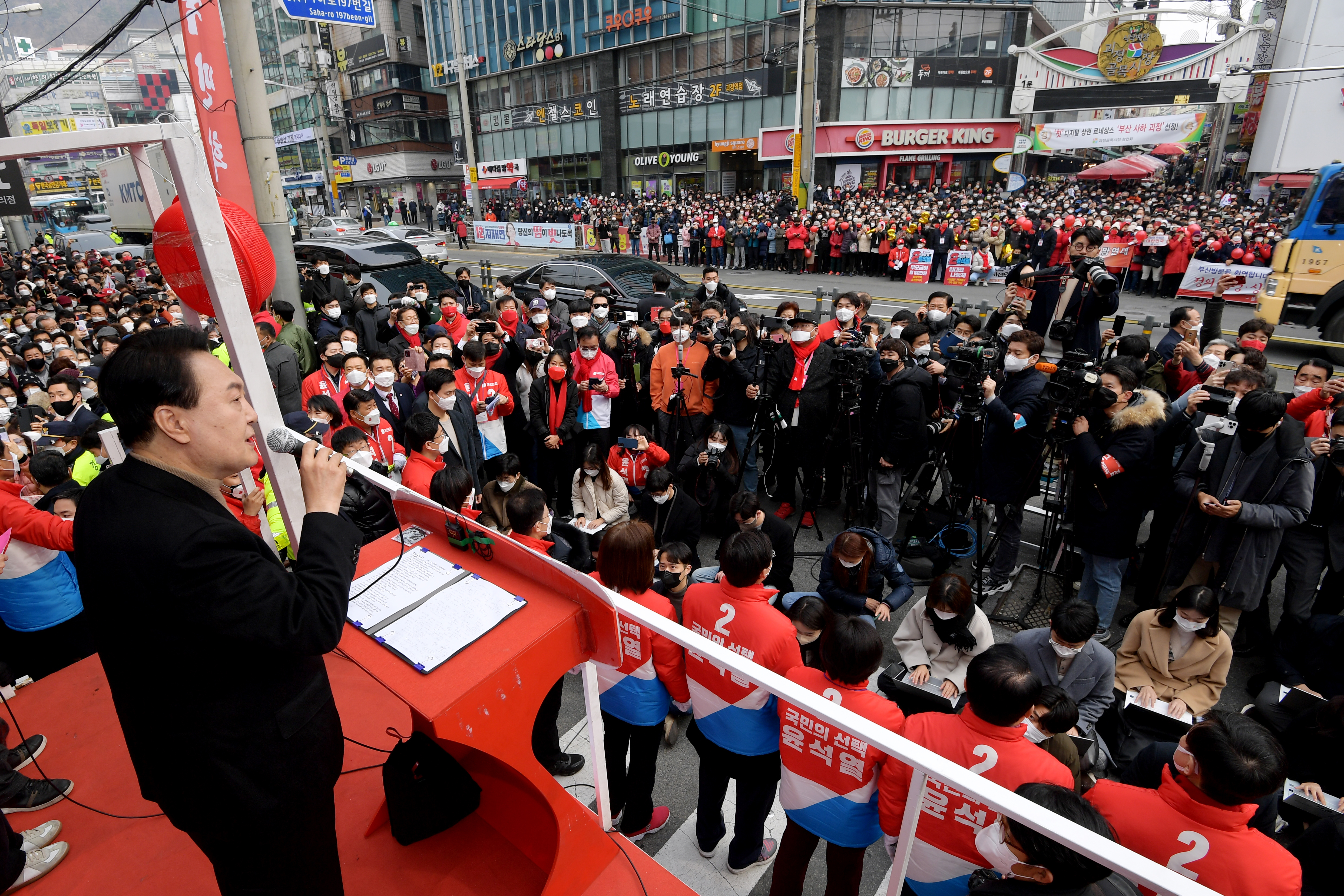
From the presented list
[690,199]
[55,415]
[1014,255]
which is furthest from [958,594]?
[690,199]

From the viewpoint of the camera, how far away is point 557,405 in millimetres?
6688

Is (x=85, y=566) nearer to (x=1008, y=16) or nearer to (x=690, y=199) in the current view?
(x=690, y=199)

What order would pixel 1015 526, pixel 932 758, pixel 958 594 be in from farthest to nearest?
pixel 1015 526, pixel 958 594, pixel 932 758

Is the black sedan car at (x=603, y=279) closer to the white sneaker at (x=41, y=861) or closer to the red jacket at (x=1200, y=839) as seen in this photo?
the white sneaker at (x=41, y=861)

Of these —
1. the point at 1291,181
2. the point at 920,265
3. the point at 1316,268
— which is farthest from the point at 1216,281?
the point at 1291,181

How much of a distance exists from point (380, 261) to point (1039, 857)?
1428cm

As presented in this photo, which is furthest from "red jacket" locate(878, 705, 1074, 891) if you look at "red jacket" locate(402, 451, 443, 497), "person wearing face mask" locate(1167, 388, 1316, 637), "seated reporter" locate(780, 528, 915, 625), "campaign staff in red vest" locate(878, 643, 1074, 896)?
"red jacket" locate(402, 451, 443, 497)

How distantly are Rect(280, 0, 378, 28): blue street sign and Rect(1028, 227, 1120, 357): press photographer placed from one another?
9.49 m

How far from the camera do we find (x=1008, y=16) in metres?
29.0

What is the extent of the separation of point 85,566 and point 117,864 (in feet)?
5.22

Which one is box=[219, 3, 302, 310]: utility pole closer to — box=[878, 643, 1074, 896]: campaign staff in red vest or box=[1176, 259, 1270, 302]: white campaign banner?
box=[878, 643, 1074, 896]: campaign staff in red vest

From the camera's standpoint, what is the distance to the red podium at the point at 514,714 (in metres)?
1.74

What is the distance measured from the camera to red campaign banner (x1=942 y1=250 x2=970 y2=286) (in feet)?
57.2

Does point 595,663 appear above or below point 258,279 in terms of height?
below
